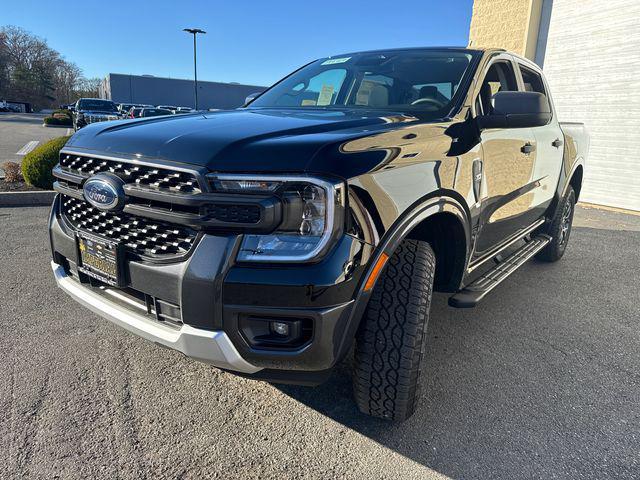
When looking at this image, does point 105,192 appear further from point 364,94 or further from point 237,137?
point 364,94

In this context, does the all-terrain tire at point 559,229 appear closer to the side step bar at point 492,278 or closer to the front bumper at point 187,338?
the side step bar at point 492,278

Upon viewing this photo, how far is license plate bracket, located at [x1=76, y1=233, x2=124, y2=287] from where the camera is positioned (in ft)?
6.37

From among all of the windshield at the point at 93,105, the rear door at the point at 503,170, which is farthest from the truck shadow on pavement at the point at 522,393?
the windshield at the point at 93,105

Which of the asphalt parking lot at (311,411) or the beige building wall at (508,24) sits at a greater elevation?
the beige building wall at (508,24)

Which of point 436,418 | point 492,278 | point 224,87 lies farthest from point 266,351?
point 224,87

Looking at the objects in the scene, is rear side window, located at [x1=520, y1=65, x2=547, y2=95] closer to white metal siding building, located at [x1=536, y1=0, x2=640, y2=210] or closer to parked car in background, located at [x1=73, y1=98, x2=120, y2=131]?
white metal siding building, located at [x1=536, y1=0, x2=640, y2=210]

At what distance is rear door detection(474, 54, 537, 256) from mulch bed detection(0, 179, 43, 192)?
7.06 m

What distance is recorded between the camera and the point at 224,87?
56.3 metres

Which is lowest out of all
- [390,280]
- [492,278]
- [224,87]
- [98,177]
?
[492,278]

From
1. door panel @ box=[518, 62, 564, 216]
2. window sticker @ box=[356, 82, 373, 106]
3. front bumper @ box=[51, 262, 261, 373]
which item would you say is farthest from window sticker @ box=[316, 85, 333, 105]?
front bumper @ box=[51, 262, 261, 373]

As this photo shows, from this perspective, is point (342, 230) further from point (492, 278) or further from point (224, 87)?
point (224, 87)

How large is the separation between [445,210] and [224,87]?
58.5 meters

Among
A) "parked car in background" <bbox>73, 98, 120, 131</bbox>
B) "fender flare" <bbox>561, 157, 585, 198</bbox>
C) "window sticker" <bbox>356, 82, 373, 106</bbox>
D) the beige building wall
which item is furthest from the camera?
"parked car in background" <bbox>73, 98, 120, 131</bbox>

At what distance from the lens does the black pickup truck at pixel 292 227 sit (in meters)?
1.65
